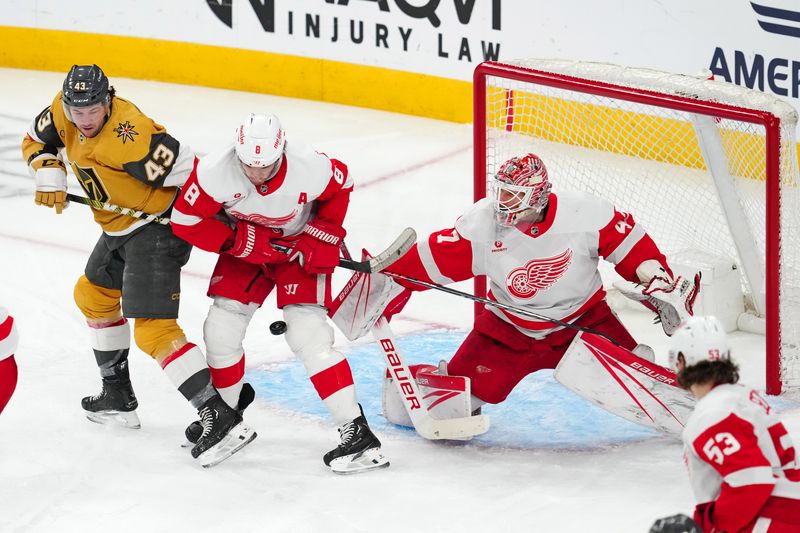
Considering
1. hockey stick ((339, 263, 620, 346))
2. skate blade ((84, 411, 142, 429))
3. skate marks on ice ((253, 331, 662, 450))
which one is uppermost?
hockey stick ((339, 263, 620, 346))

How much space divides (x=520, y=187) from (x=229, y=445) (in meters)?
1.01

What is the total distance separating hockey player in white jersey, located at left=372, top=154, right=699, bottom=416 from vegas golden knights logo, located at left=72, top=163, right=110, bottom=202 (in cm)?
82

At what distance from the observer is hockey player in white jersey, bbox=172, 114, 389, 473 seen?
3480mm

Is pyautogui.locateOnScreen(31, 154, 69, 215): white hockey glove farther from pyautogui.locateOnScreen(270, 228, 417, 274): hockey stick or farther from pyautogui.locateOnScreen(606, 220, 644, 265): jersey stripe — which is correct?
pyautogui.locateOnScreen(606, 220, 644, 265): jersey stripe

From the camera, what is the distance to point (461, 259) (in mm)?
3729

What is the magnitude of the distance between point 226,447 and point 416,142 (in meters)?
3.56

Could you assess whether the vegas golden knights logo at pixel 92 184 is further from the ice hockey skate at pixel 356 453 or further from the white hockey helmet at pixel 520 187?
the white hockey helmet at pixel 520 187

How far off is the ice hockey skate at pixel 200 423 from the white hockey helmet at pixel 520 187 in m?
0.87

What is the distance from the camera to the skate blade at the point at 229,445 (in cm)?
356

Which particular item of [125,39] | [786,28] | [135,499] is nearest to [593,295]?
[135,499]

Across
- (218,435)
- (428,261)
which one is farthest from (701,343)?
(218,435)

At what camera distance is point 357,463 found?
138 inches

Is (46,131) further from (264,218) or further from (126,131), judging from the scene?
(264,218)

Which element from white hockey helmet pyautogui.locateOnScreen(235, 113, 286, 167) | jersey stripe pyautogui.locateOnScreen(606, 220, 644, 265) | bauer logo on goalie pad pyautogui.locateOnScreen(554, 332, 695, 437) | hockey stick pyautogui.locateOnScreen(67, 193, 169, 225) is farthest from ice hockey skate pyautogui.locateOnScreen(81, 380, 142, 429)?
jersey stripe pyautogui.locateOnScreen(606, 220, 644, 265)
